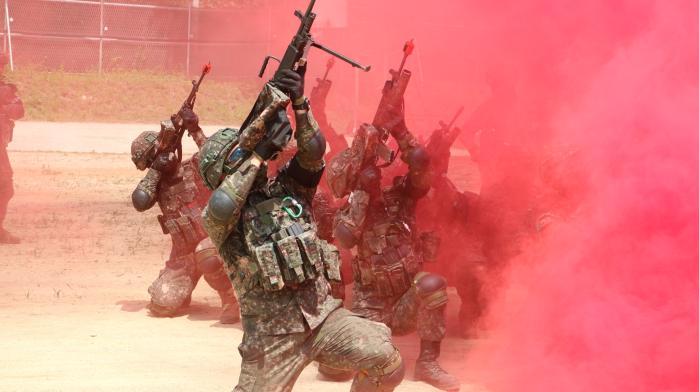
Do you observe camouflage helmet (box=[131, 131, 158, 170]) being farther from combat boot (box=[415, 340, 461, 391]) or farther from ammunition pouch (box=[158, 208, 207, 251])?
combat boot (box=[415, 340, 461, 391])


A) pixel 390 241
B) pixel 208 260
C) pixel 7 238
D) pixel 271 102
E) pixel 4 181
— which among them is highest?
pixel 271 102

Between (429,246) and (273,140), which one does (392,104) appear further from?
(273,140)

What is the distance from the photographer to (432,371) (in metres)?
8.06

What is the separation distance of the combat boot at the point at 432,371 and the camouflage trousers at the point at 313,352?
2025mm

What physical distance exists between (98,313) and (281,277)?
494cm

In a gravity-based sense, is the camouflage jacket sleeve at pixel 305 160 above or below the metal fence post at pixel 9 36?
above

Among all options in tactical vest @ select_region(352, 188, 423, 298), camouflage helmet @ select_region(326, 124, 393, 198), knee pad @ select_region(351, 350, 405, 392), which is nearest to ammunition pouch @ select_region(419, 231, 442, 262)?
tactical vest @ select_region(352, 188, 423, 298)

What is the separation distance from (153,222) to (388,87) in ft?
22.9

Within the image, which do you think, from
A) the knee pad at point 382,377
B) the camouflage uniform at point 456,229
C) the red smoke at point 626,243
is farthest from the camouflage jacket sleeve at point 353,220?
the knee pad at point 382,377

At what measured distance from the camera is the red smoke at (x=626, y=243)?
7055mm

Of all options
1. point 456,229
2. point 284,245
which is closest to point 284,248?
point 284,245

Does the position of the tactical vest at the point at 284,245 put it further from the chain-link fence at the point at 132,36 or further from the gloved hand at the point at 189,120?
the chain-link fence at the point at 132,36

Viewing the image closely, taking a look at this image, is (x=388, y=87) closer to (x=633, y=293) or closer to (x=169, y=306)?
(x=633, y=293)

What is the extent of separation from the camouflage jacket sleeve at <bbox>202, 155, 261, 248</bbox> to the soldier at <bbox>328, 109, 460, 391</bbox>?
2.47 m
